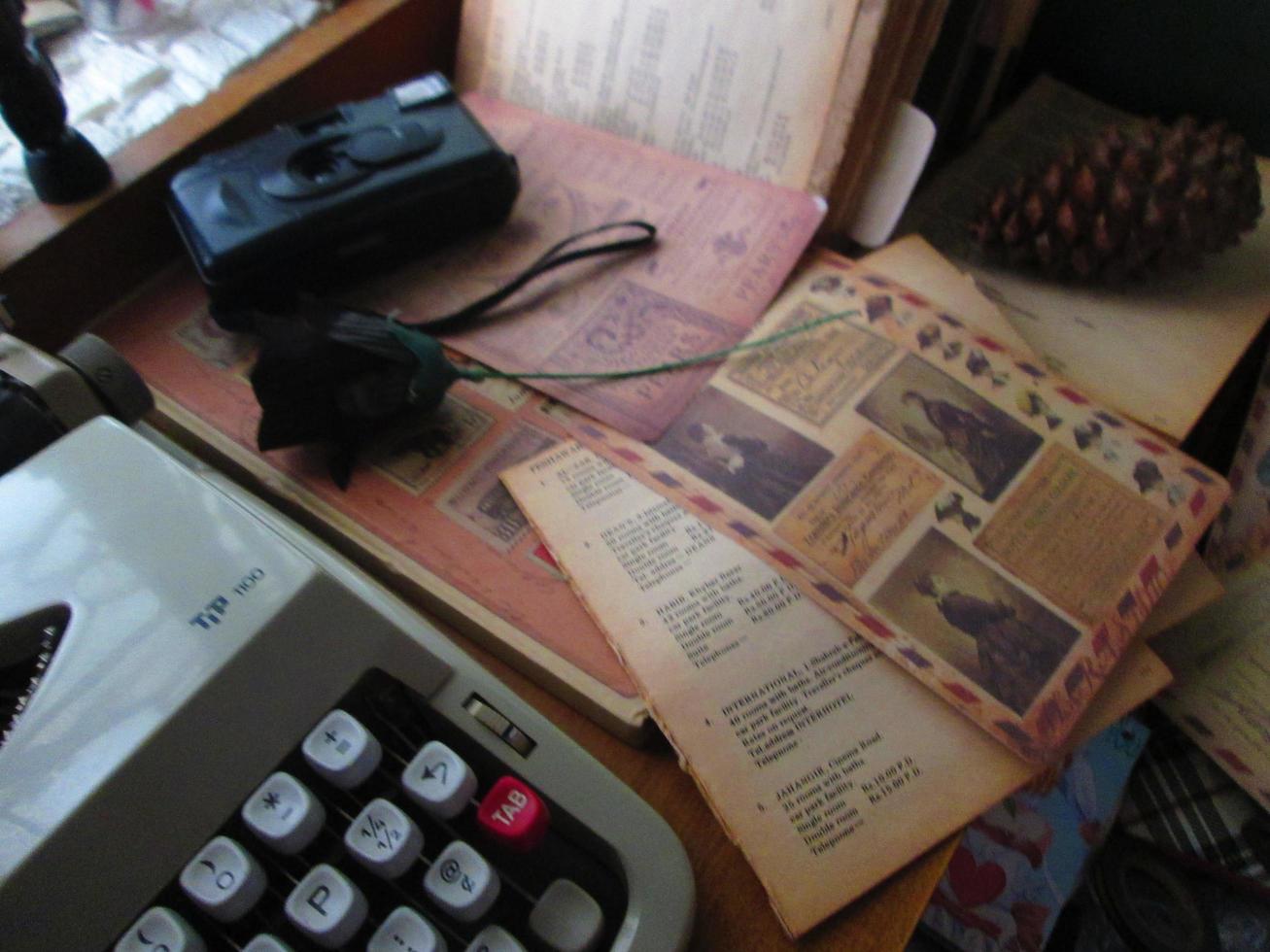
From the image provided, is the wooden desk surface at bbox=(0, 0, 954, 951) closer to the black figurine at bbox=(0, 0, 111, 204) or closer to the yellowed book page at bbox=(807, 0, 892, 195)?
the black figurine at bbox=(0, 0, 111, 204)

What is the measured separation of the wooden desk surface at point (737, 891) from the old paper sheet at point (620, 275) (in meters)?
0.21

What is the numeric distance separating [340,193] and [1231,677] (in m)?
0.70

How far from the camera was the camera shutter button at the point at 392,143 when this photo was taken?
0.58m

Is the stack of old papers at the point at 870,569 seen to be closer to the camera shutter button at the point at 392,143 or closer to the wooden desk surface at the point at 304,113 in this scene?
the wooden desk surface at the point at 304,113

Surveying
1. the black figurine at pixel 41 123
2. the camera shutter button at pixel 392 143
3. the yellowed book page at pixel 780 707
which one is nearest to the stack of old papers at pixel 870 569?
the yellowed book page at pixel 780 707

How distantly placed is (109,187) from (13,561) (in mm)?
346

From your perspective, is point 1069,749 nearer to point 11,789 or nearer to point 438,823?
point 438,823

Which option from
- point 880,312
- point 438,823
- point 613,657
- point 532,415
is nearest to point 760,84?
point 880,312

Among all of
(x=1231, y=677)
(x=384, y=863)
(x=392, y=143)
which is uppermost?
(x=392, y=143)

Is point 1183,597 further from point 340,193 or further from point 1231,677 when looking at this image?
point 340,193

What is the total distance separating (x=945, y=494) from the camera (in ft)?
1.70

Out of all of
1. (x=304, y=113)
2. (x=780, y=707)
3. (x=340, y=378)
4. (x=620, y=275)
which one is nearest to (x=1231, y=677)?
(x=780, y=707)

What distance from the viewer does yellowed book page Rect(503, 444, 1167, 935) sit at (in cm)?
41

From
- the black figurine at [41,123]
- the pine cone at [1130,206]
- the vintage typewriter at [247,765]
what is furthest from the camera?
the pine cone at [1130,206]
